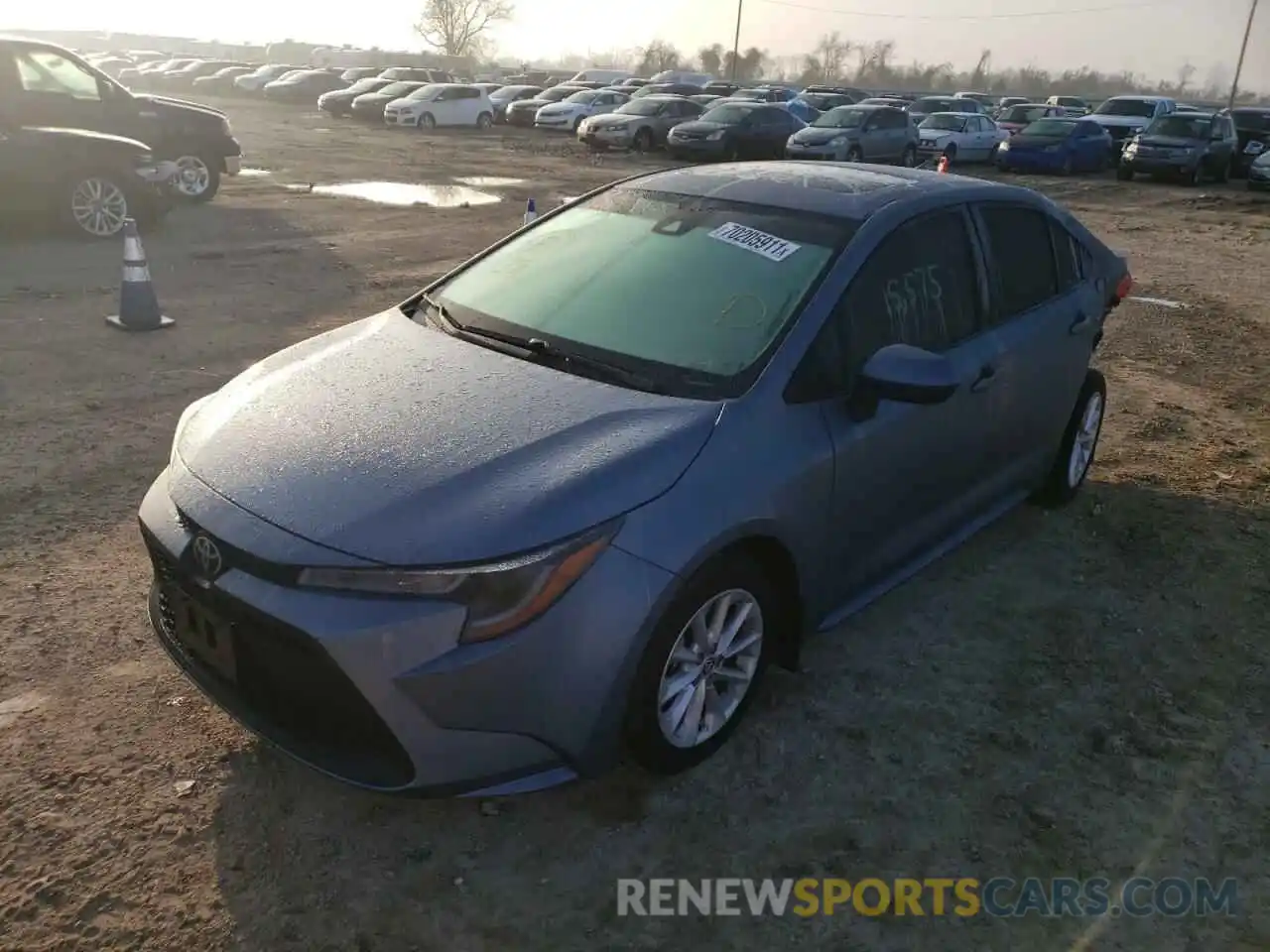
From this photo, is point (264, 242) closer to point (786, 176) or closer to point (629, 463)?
point (786, 176)

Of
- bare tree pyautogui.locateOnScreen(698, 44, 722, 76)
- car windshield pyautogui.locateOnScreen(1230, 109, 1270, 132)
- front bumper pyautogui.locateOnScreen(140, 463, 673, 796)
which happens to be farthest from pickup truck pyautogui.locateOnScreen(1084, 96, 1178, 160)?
bare tree pyautogui.locateOnScreen(698, 44, 722, 76)

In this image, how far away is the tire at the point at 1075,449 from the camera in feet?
16.3

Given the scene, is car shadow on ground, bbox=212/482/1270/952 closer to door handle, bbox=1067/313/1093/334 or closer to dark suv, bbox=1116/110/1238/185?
door handle, bbox=1067/313/1093/334

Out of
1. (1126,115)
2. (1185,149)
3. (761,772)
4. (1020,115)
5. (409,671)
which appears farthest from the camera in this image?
(1020,115)

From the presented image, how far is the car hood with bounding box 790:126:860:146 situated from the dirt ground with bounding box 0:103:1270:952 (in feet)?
61.1

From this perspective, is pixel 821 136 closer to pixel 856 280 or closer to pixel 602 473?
pixel 856 280

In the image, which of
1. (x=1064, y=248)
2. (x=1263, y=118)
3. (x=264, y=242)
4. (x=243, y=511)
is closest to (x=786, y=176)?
(x=1064, y=248)

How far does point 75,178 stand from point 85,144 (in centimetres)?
37

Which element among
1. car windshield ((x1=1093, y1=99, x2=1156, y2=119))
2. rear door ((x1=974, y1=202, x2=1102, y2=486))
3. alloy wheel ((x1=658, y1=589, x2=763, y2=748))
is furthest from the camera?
car windshield ((x1=1093, y1=99, x2=1156, y2=119))

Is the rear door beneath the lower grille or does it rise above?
above

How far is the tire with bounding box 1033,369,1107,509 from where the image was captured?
4.98 meters

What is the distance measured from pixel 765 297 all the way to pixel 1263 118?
2996 cm

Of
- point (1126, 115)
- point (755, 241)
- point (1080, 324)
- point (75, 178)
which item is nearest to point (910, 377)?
point (755, 241)

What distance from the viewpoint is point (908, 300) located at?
3635 mm
